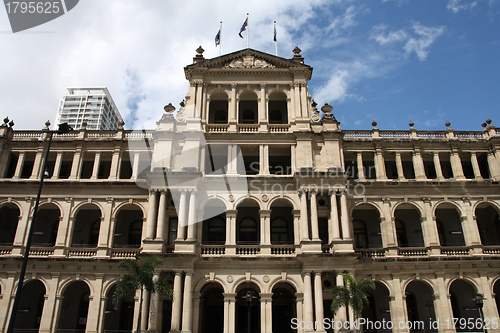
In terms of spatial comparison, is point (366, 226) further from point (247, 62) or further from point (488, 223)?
point (247, 62)

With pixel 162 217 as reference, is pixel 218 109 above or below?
above

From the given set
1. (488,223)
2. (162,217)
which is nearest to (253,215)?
(162,217)

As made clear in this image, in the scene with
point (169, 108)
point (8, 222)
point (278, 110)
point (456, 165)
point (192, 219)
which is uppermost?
point (278, 110)

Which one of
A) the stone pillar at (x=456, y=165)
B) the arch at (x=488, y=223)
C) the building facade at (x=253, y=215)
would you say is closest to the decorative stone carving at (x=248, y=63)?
the building facade at (x=253, y=215)

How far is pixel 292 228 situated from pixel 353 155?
8426 mm

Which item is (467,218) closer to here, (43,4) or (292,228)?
(292,228)

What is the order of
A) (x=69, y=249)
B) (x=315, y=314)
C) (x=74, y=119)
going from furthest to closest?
(x=74, y=119)
(x=69, y=249)
(x=315, y=314)

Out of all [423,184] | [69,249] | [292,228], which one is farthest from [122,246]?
[423,184]

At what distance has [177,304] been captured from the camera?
27234mm

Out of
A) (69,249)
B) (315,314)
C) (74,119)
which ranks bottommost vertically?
(315,314)

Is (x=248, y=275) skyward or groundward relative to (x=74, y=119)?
groundward

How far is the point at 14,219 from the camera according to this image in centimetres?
3541

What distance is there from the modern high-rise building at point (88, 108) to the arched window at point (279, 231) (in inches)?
4126

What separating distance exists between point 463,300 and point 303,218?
14.4 meters
